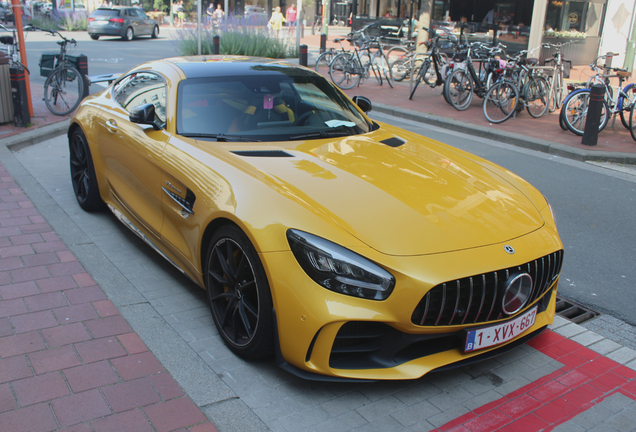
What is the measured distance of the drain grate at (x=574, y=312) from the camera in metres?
3.75

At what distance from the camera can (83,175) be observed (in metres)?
Answer: 5.14

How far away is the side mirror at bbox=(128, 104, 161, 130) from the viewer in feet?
12.4

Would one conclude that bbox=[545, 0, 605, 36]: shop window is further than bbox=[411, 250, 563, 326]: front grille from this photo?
Yes

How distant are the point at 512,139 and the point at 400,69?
23.9ft

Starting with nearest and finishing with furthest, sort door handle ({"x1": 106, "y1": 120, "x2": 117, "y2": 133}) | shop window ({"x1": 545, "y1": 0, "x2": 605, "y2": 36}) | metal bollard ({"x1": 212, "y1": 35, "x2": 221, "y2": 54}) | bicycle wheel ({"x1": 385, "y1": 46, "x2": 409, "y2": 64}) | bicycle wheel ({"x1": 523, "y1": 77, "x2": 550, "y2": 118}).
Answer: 1. door handle ({"x1": 106, "y1": 120, "x2": 117, "y2": 133})
2. bicycle wheel ({"x1": 523, "y1": 77, "x2": 550, "y2": 118})
3. bicycle wheel ({"x1": 385, "y1": 46, "x2": 409, "y2": 64})
4. metal bollard ({"x1": 212, "y1": 35, "x2": 221, "y2": 54})
5. shop window ({"x1": 545, "y1": 0, "x2": 605, "y2": 36})

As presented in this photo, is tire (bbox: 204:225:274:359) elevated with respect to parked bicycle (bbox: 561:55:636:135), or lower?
lower

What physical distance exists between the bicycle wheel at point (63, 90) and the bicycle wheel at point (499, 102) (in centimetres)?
732

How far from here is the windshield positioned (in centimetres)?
378

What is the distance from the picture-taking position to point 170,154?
3.60 m

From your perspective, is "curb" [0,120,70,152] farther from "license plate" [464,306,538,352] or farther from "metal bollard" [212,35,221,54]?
"metal bollard" [212,35,221,54]

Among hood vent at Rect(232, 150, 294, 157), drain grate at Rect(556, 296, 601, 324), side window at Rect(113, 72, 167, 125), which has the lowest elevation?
drain grate at Rect(556, 296, 601, 324)

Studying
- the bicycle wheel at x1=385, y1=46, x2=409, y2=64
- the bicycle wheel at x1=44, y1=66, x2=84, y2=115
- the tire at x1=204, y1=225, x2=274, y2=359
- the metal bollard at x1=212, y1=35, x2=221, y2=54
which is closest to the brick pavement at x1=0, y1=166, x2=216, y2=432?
the tire at x1=204, y1=225, x2=274, y2=359

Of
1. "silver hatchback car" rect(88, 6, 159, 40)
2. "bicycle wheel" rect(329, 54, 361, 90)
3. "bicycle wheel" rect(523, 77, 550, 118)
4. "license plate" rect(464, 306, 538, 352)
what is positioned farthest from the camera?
"silver hatchback car" rect(88, 6, 159, 40)

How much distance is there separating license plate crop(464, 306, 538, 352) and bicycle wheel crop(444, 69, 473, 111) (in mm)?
9338
